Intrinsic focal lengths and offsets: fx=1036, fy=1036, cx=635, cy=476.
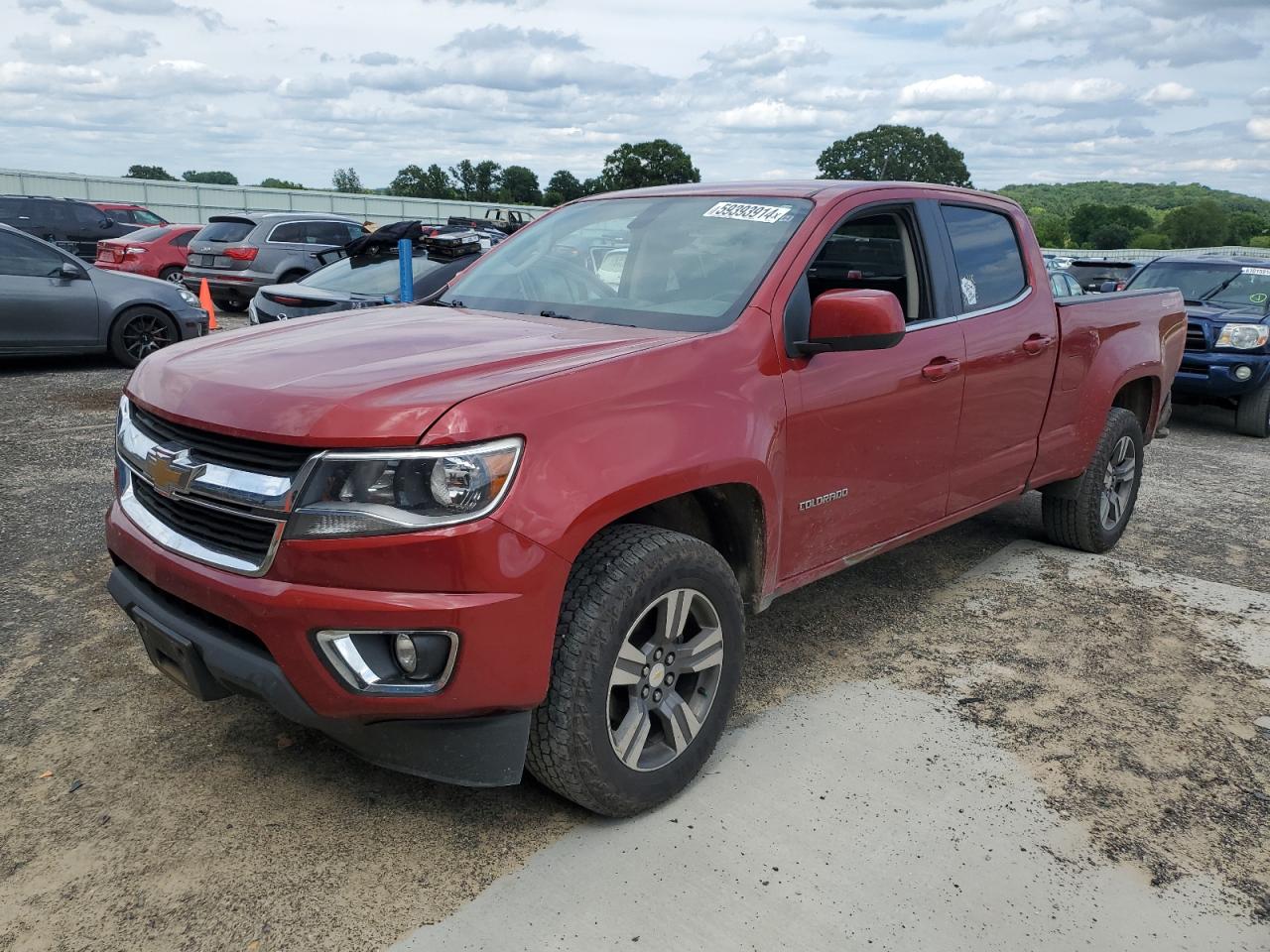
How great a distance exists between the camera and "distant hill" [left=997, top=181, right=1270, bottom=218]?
218 ft

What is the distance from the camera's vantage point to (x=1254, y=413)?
9953 millimetres

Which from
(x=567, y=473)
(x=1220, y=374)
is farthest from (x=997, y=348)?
(x=1220, y=374)

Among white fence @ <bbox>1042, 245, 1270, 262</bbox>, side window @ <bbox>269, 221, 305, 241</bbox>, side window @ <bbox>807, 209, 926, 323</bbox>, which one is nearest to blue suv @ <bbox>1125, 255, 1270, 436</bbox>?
white fence @ <bbox>1042, 245, 1270, 262</bbox>

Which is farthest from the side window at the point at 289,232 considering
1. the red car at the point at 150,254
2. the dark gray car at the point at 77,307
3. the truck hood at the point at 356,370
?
the truck hood at the point at 356,370

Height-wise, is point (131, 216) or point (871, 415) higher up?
point (871, 415)

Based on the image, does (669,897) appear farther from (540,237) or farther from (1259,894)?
(540,237)

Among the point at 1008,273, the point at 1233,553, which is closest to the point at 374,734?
the point at 1008,273

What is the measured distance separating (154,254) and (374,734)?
17.1 m

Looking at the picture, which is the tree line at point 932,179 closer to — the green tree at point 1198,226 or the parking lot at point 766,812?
the green tree at point 1198,226

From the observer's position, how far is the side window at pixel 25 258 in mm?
9742

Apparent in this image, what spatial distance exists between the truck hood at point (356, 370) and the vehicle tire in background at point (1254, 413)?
8877 mm

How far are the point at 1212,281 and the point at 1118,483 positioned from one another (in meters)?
6.69

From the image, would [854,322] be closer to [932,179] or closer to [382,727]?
[382,727]

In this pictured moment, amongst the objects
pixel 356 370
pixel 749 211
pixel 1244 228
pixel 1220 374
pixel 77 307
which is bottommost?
pixel 1220 374
